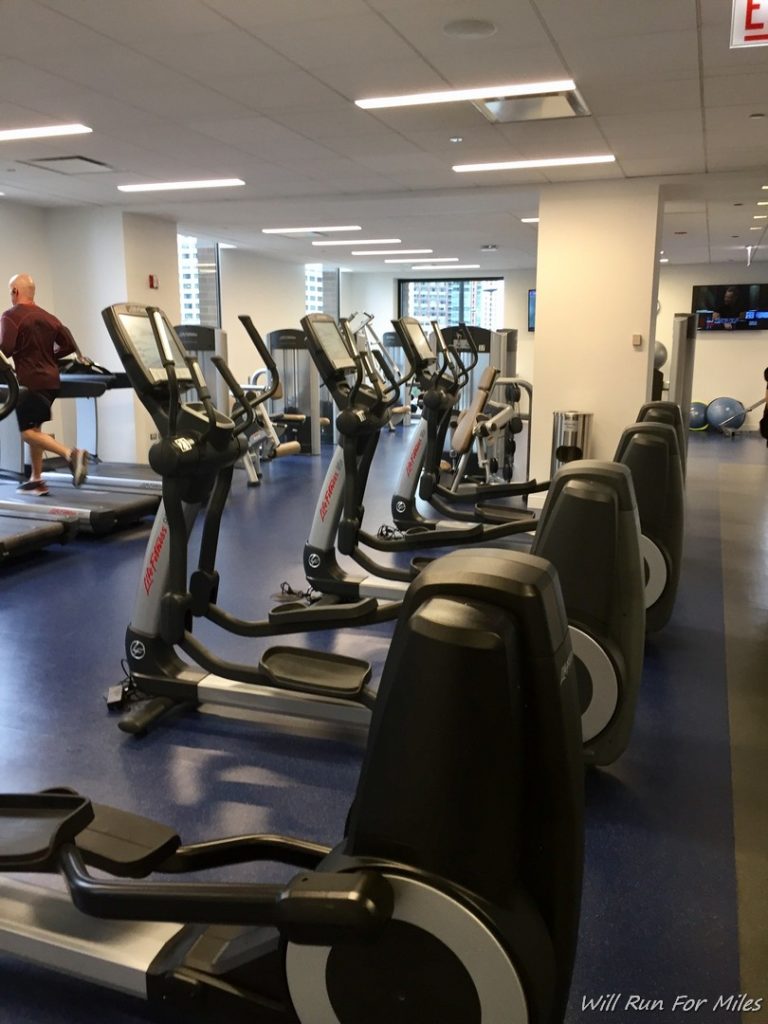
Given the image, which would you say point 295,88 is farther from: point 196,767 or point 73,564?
point 196,767

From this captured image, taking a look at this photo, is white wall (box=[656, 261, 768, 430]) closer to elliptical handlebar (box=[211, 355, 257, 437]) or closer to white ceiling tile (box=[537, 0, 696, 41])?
white ceiling tile (box=[537, 0, 696, 41])

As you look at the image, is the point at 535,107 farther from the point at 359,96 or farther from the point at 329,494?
the point at 329,494

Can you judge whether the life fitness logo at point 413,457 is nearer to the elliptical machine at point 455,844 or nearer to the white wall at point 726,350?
the elliptical machine at point 455,844

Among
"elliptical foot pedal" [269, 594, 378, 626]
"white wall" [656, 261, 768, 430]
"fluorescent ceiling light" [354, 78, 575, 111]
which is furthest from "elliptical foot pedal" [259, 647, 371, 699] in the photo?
"white wall" [656, 261, 768, 430]

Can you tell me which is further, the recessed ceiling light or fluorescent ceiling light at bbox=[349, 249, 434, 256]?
Result: fluorescent ceiling light at bbox=[349, 249, 434, 256]

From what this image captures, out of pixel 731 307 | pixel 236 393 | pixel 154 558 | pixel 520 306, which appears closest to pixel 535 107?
pixel 236 393

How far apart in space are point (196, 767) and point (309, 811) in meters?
0.47

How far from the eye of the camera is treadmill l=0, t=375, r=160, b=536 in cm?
533

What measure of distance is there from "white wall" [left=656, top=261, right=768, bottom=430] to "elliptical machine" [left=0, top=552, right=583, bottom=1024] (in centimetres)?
1256

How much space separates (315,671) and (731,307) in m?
12.1

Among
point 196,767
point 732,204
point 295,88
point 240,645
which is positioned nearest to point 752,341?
point 732,204

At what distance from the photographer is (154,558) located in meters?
2.87

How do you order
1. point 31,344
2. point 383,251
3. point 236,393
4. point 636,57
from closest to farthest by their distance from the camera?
point 236,393
point 636,57
point 31,344
point 383,251

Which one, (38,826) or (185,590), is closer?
(38,826)
